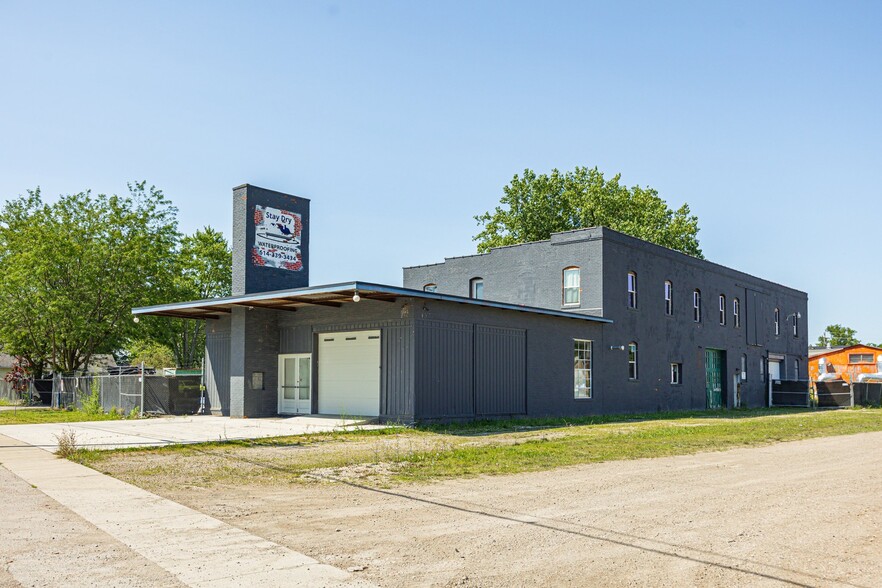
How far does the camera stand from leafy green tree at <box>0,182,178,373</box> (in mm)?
38562

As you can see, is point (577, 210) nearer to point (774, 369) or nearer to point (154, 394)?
point (774, 369)

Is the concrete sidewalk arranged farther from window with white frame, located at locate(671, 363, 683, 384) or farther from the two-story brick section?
window with white frame, located at locate(671, 363, 683, 384)

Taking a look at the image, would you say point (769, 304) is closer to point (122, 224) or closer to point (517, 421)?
point (517, 421)

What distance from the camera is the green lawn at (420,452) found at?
12359 mm

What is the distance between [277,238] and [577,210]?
34.0 metres

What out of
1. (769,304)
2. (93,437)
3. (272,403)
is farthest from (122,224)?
(769,304)

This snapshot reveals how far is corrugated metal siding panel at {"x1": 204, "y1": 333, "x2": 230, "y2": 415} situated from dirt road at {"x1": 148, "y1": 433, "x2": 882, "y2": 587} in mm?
17255

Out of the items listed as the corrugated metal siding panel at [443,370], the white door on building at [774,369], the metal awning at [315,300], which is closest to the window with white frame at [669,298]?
the metal awning at [315,300]

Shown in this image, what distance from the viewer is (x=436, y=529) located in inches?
321

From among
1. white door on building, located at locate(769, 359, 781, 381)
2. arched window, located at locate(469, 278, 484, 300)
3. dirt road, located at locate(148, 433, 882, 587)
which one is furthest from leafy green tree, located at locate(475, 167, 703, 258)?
dirt road, located at locate(148, 433, 882, 587)

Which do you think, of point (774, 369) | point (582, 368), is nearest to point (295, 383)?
point (582, 368)

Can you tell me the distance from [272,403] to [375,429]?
7.20 metres

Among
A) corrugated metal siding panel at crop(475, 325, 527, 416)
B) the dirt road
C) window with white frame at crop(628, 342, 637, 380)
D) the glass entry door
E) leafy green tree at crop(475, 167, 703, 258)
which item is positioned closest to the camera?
the dirt road

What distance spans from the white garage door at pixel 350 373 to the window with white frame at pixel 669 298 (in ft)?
54.7
